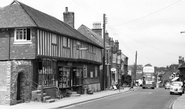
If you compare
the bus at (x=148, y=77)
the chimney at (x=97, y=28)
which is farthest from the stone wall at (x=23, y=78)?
the bus at (x=148, y=77)

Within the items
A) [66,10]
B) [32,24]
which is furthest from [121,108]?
[66,10]

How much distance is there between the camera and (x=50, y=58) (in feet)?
70.3

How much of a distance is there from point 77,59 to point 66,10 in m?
10.3

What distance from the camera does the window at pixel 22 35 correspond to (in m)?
20.1

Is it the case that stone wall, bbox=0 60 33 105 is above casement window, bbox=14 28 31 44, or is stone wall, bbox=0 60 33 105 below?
below

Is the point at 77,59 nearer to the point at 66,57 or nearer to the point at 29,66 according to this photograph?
the point at 66,57

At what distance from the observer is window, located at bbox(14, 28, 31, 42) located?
65.8 feet

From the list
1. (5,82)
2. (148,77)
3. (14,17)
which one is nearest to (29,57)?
(5,82)

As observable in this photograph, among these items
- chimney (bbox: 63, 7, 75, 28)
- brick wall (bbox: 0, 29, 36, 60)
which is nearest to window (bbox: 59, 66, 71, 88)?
brick wall (bbox: 0, 29, 36, 60)

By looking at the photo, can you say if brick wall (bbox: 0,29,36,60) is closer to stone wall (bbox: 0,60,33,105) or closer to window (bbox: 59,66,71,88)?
stone wall (bbox: 0,60,33,105)

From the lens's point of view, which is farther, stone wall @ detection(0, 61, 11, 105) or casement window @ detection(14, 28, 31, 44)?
casement window @ detection(14, 28, 31, 44)

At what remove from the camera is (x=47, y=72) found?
21297 millimetres

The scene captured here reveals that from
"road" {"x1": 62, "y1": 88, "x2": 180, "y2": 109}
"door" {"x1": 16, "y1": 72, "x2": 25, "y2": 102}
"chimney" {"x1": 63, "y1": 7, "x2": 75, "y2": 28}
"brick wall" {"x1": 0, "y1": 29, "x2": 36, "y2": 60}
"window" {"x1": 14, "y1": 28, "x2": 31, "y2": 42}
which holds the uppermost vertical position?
"chimney" {"x1": 63, "y1": 7, "x2": 75, "y2": 28}

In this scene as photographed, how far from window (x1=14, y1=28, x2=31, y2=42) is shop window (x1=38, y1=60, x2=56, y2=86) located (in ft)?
6.82
